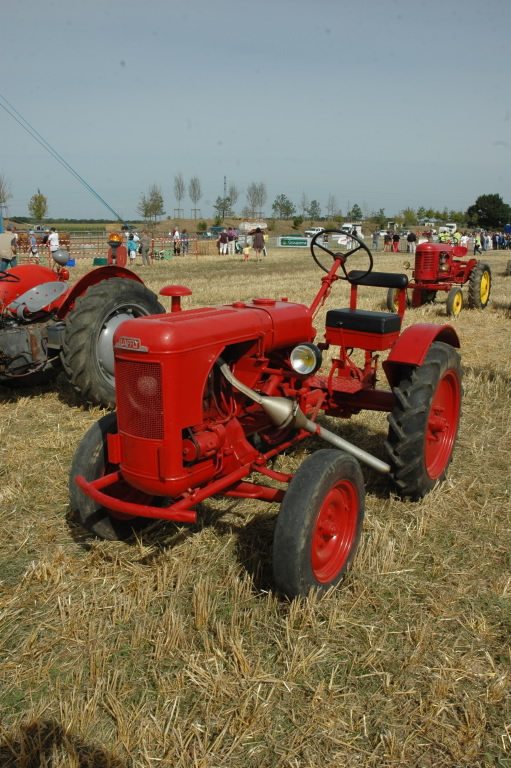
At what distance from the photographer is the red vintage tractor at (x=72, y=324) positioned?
507 cm

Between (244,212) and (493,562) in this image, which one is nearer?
(493,562)

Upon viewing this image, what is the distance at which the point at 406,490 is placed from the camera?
143 inches

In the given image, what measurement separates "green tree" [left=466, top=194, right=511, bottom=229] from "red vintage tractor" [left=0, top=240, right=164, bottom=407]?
64321 mm

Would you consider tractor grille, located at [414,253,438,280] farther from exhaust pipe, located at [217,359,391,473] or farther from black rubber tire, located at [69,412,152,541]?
black rubber tire, located at [69,412,152,541]

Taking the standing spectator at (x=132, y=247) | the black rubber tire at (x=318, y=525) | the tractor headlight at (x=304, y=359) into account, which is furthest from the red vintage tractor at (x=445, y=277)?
the standing spectator at (x=132, y=247)

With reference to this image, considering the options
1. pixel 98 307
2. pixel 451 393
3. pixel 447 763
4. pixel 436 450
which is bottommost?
pixel 447 763

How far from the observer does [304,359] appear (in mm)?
3201

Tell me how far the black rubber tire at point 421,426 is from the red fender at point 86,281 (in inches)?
110

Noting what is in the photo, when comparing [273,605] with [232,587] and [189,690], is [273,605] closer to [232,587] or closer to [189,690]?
[232,587]

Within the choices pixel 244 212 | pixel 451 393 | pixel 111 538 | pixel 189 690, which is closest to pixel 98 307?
pixel 111 538

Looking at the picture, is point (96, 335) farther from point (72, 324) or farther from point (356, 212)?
point (356, 212)

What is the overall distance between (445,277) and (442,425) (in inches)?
312

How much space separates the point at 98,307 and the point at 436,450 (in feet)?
9.22

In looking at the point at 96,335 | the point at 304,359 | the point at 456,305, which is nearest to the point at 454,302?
the point at 456,305
